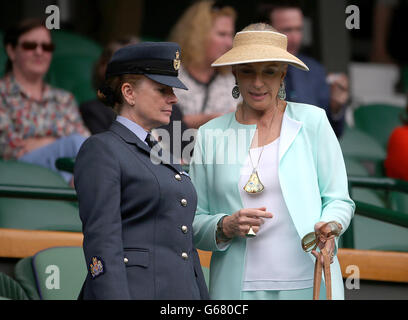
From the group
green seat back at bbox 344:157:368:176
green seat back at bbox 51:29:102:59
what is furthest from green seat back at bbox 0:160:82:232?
green seat back at bbox 51:29:102:59

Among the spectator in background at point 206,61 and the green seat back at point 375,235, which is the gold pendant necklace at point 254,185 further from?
the spectator in background at point 206,61

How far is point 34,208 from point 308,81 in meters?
1.79

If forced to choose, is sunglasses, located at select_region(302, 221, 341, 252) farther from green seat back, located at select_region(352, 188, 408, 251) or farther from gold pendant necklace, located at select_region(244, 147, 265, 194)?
green seat back, located at select_region(352, 188, 408, 251)

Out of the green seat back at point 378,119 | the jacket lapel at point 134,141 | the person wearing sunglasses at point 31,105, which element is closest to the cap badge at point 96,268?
the jacket lapel at point 134,141

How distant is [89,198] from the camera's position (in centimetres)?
260

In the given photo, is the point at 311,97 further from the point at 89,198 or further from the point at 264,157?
the point at 89,198

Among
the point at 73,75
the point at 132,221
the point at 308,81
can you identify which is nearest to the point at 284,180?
the point at 132,221

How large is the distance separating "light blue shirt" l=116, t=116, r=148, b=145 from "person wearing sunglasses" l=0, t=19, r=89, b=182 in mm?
2469

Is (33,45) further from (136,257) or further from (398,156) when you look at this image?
(136,257)

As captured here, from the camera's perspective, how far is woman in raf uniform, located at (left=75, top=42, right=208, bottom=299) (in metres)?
2.58

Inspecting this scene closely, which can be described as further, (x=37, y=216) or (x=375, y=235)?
(x=375, y=235)

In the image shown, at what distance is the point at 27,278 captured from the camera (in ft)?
12.5

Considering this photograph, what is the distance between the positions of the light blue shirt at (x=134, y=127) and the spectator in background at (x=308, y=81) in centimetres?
221
